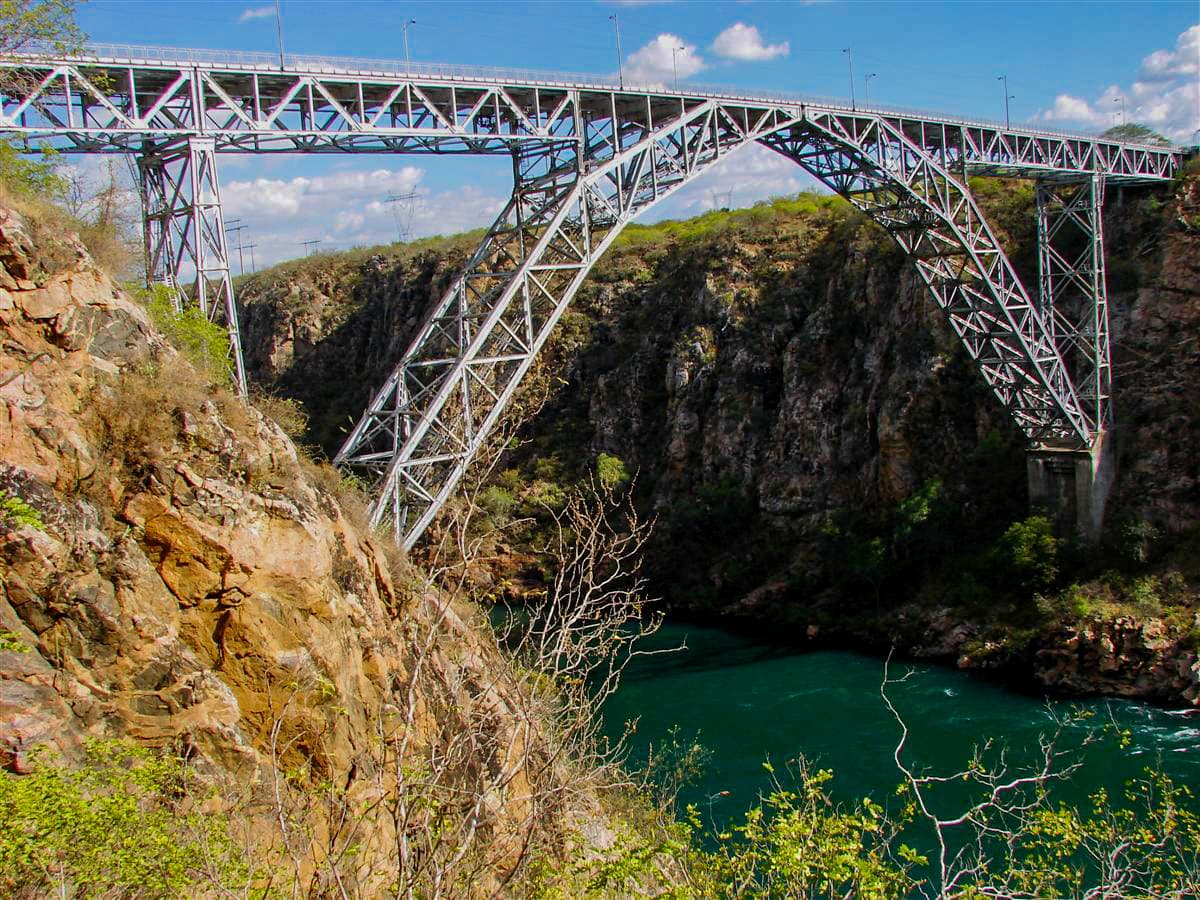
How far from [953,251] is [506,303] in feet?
40.2

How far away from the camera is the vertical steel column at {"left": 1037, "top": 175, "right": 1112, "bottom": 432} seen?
80.2ft

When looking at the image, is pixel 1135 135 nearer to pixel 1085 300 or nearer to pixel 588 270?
pixel 1085 300

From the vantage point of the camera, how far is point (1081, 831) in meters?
8.32

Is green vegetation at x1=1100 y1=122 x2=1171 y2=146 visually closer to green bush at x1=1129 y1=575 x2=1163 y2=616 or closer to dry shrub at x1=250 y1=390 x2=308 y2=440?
green bush at x1=1129 y1=575 x2=1163 y2=616

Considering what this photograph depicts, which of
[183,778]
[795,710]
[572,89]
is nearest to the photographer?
[183,778]

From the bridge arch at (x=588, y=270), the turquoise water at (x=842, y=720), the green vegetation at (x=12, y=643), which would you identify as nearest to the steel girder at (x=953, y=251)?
the bridge arch at (x=588, y=270)

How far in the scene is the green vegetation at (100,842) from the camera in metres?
5.28

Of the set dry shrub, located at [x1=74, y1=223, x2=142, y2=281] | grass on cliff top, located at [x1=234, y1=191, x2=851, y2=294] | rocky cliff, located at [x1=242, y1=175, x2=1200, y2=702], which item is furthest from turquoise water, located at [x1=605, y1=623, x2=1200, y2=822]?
grass on cliff top, located at [x1=234, y1=191, x2=851, y2=294]

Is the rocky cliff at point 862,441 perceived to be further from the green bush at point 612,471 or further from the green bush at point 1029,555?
the green bush at point 612,471

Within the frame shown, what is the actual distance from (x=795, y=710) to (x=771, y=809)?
498 centimetres

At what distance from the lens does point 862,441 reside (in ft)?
101

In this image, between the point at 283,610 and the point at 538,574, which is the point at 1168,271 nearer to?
the point at 538,574

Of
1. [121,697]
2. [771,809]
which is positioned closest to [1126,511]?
[771,809]

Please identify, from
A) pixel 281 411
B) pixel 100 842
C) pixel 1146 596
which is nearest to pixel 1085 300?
pixel 1146 596
